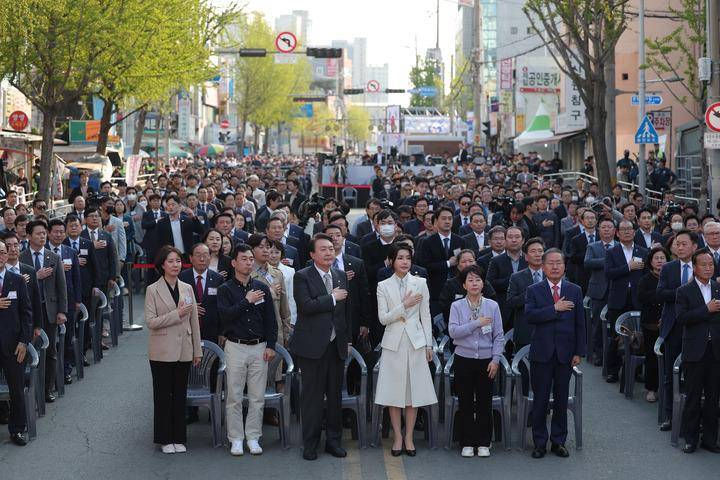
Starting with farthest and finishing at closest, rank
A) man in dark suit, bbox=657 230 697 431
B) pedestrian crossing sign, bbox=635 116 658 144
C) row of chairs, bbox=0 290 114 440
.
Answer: pedestrian crossing sign, bbox=635 116 658 144 → man in dark suit, bbox=657 230 697 431 → row of chairs, bbox=0 290 114 440

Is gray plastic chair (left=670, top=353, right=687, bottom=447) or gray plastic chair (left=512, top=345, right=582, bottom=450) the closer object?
gray plastic chair (left=512, top=345, right=582, bottom=450)

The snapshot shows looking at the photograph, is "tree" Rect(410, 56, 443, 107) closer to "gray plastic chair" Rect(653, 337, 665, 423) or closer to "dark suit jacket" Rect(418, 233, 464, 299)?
"dark suit jacket" Rect(418, 233, 464, 299)

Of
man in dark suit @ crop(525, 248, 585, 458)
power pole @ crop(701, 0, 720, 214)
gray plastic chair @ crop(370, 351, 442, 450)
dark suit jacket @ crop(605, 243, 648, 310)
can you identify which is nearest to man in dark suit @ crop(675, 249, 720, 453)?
man in dark suit @ crop(525, 248, 585, 458)

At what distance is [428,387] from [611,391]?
3736 mm

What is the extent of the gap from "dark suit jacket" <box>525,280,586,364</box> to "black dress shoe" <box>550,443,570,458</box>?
698 millimetres

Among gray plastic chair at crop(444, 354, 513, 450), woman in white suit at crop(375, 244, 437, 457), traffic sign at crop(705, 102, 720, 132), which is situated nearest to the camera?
woman in white suit at crop(375, 244, 437, 457)

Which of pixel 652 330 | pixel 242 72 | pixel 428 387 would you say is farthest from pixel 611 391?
pixel 242 72

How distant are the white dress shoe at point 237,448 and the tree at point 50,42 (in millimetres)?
17070

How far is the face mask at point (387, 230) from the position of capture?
13.3 m

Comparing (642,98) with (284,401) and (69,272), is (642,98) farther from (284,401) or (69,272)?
(284,401)

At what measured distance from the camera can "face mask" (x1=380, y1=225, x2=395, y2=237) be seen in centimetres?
1330

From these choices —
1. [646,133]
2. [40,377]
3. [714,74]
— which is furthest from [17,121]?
[40,377]

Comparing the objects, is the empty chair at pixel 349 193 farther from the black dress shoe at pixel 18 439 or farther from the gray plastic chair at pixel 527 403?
the black dress shoe at pixel 18 439

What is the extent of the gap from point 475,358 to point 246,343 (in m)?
1.85
